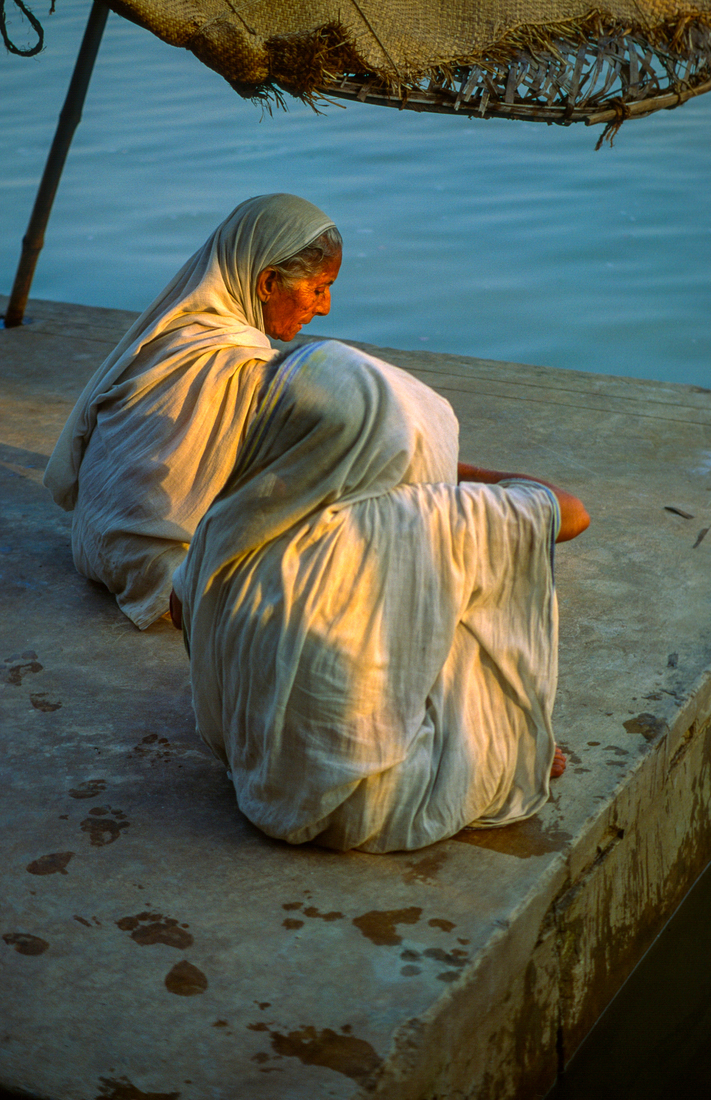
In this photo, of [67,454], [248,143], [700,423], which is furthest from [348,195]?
[67,454]

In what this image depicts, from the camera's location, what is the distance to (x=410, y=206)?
1238 cm

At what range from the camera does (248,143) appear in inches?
567

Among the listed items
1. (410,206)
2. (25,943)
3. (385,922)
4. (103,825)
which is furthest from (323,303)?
(410,206)

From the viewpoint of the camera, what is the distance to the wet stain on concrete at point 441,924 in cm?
221

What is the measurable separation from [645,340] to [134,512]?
20.6ft

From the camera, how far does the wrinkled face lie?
3.63m

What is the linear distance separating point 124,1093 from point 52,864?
2.10 ft

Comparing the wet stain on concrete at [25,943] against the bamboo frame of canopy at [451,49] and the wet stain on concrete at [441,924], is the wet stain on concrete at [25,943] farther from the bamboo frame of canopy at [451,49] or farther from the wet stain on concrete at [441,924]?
the bamboo frame of canopy at [451,49]

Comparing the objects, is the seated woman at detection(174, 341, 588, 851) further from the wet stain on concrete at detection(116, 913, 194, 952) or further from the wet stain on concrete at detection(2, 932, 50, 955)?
the wet stain on concrete at detection(2, 932, 50, 955)

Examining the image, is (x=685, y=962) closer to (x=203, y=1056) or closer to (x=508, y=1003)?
(x=508, y=1003)

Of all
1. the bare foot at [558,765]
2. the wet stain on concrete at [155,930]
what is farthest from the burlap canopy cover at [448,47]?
the wet stain on concrete at [155,930]

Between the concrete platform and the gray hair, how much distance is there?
1184mm

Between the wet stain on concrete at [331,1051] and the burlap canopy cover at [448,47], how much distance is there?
97.8 inches

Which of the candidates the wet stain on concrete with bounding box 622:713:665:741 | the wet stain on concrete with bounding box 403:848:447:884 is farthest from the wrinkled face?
the wet stain on concrete with bounding box 403:848:447:884
